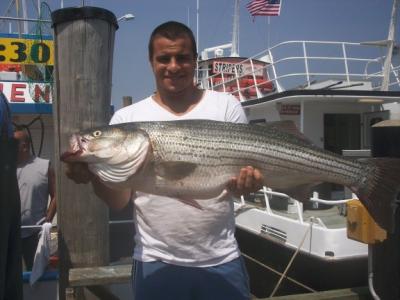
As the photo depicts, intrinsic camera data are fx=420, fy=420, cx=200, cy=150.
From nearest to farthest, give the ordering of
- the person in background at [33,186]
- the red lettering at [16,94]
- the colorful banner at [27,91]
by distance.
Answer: the person in background at [33,186], the colorful banner at [27,91], the red lettering at [16,94]

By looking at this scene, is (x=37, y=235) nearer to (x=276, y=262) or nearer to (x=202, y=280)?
(x=202, y=280)

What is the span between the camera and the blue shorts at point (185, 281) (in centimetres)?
249

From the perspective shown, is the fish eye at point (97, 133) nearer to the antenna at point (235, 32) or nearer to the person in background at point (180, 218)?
the person in background at point (180, 218)

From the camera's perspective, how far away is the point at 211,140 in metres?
2.54

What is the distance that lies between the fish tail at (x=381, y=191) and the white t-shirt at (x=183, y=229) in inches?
36.0

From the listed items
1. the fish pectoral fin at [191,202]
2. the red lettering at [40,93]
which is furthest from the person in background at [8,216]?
the red lettering at [40,93]

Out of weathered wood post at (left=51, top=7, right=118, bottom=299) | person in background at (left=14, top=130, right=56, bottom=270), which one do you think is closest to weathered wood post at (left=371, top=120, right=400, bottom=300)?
weathered wood post at (left=51, top=7, right=118, bottom=299)

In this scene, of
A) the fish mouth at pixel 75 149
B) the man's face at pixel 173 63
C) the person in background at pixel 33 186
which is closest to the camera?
the fish mouth at pixel 75 149

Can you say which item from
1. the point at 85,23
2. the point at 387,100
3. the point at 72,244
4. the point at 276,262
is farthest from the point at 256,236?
the point at 85,23

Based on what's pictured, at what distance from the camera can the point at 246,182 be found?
2.49m

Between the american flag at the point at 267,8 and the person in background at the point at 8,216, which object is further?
the american flag at the point at 267,8

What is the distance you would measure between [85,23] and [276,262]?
6.15m

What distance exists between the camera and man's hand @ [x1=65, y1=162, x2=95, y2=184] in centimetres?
240

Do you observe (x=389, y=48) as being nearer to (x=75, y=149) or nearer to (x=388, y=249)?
(x=388, y=249)
